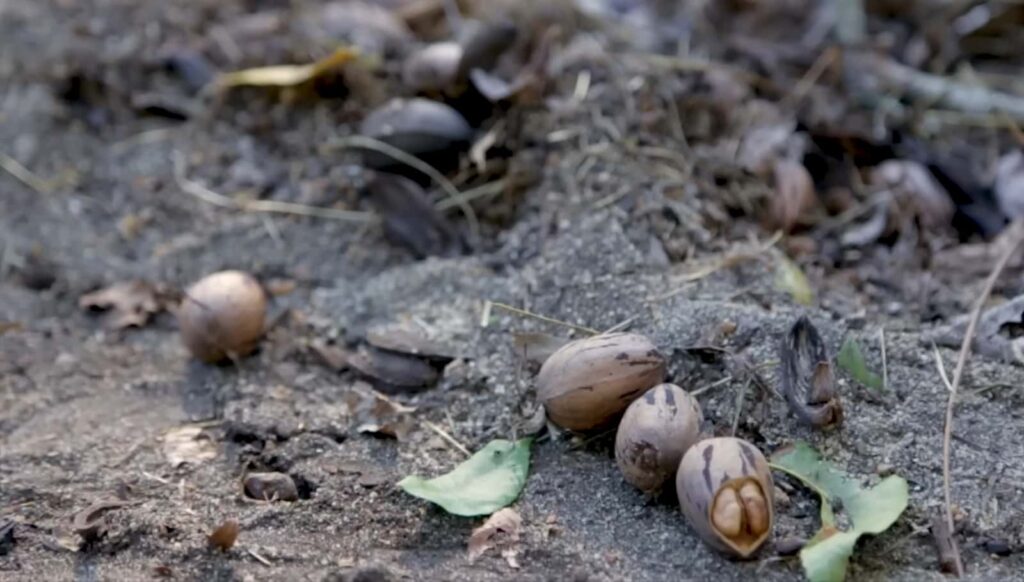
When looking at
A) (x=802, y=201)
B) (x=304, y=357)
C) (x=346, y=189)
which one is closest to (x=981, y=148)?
(x=802, y=201)

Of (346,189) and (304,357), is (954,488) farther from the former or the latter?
(346,189)

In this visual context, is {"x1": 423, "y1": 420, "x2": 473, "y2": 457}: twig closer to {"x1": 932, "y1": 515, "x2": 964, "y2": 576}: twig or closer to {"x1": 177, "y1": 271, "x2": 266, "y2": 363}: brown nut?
{"x1": 177, "y1": 271, "x2": 266, "y2": 363}: brown nut

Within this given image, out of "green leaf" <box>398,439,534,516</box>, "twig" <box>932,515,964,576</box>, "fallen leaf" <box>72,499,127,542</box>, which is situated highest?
"twig" <box>932,515,964,576</box>

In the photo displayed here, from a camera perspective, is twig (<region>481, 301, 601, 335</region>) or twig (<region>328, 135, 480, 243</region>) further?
twig (<region>328, 135, 480, 243</region>)

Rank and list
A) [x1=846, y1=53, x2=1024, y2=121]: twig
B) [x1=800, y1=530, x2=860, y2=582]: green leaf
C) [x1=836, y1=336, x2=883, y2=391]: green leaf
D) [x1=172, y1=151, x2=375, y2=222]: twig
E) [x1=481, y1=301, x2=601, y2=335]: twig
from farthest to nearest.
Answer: [x1=846, y1=53, x2=1024, y2=121]: twig < [x1=172, y1=151, x2=375, y2=222]: twig < [x1=481, y1=301, x2=601, y2=335]: twig < [x1=836, y1=336, x2=883, y2=391]: green leaf < [x1=800, y1=530, x2=860, y2=582]: green leaf

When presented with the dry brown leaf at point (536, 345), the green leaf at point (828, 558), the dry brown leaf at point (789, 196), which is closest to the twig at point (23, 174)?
the dry brown leaf at point (536, 345)

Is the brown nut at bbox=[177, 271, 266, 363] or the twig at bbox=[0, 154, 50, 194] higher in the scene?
the brown nut at bbox=[177, 271, 266, 363]

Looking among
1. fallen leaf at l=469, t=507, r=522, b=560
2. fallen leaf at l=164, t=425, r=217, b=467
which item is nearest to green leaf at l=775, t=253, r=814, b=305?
fallen leaf at l=469, t=507, r=522, b=560

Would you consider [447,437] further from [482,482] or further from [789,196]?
[789,196]
